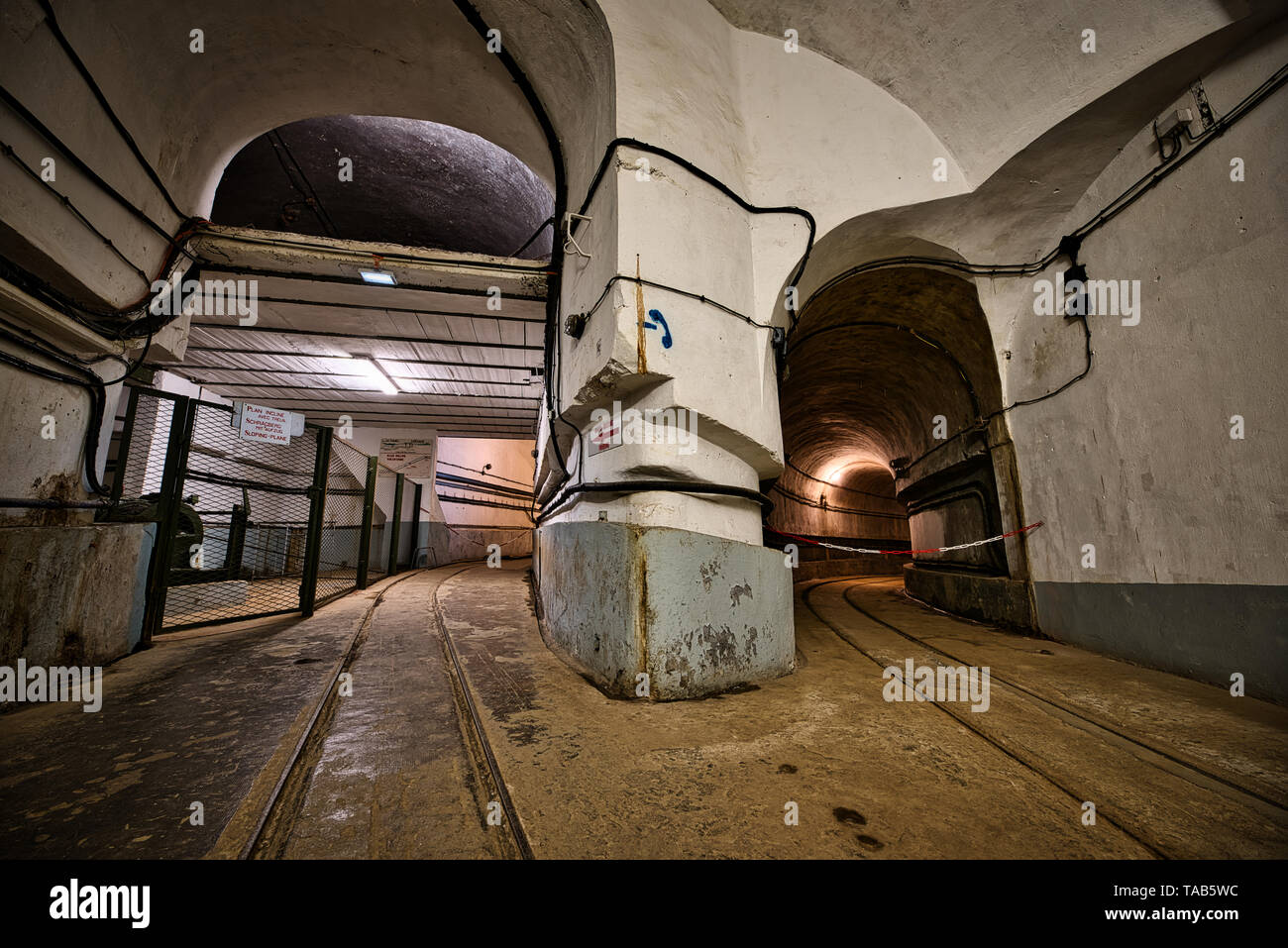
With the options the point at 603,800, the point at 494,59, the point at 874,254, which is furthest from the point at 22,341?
the point at 874,254

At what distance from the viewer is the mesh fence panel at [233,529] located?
211 inches

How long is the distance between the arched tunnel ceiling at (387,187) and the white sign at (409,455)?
18.8 feet

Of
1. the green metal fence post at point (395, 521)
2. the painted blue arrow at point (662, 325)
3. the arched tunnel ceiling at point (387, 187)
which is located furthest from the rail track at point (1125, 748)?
the green metal fence post at point (395, 521)

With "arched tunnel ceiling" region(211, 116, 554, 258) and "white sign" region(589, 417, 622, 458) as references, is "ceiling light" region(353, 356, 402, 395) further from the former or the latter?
"white sign" region(589, 417, 622, 458)

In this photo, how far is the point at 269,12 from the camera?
3.70 m

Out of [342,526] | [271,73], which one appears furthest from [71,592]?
[342,526]

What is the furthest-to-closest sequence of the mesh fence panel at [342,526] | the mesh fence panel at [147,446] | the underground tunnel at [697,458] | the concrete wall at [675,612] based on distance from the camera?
1. the mesh fence panel at [342,526]
2. the mesh fence panel at [147,446]
3. the concrete wall at [675,612]
4. the underground tunnel at [697,458]

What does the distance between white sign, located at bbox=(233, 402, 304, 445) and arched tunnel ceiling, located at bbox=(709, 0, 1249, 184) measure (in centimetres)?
616

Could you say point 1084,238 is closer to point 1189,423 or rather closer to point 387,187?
point 1189,423

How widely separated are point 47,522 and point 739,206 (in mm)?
5735

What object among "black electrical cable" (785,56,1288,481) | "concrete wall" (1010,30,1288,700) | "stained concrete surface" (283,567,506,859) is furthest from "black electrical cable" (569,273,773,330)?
"concrete wall" (1010,30,1288,700)

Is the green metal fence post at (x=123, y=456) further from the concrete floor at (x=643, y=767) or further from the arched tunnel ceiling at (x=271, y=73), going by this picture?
the arched tunnel ceiling at (x=271, y=73)

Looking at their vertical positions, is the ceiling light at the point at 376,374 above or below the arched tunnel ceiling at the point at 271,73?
below
